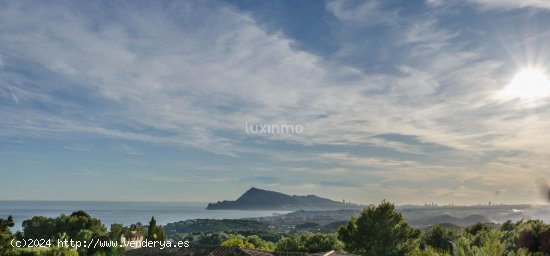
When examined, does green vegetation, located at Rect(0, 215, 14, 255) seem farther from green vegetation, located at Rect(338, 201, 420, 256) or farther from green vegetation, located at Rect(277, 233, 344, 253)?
green vegetation, located at Rect(338, 201, 420, 256)

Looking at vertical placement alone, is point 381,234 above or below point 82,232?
above

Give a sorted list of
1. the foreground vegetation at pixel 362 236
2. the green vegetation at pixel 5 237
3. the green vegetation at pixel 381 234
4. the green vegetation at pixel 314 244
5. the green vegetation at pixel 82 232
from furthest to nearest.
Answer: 1. the green vegetation at pixel 82 232
2. the green vegetation at pixel 314 244
3. the green vegetation at pixel 381 234
4. the green vegetation at pixel 5 237
5. the foreground vegetation at pixel 362 236

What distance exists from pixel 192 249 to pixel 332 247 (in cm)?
2589

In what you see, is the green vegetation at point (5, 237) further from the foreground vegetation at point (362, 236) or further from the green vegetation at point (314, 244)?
the green vegetation at point (314, 244)

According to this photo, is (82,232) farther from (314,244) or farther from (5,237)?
(314,244)

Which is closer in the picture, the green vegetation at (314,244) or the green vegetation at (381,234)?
the green vegetation at (381,234)

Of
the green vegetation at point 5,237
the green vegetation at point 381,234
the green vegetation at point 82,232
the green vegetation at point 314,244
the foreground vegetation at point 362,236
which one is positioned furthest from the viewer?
the green vegetation at point 82,232

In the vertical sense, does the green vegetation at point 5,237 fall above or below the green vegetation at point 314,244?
above

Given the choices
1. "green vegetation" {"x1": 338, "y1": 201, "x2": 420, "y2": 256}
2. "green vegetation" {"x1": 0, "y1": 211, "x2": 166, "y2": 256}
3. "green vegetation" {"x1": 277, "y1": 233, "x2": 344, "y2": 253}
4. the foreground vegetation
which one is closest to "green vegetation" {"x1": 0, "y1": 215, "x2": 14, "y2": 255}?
the foreground vegetation

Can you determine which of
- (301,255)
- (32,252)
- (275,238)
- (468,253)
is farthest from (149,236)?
(275,238)

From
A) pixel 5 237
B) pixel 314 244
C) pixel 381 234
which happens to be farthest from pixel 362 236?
pixel 5 237

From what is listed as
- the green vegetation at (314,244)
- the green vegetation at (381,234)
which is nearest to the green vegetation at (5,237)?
the green vegetation at (314,244)

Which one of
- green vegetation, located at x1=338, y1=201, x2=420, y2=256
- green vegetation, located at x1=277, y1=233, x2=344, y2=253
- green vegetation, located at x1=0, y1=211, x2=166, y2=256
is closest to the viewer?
green vegetation, located at x1=338, y1=201, x2=420, y2=256

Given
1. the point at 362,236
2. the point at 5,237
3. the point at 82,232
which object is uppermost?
the point at 5,237
